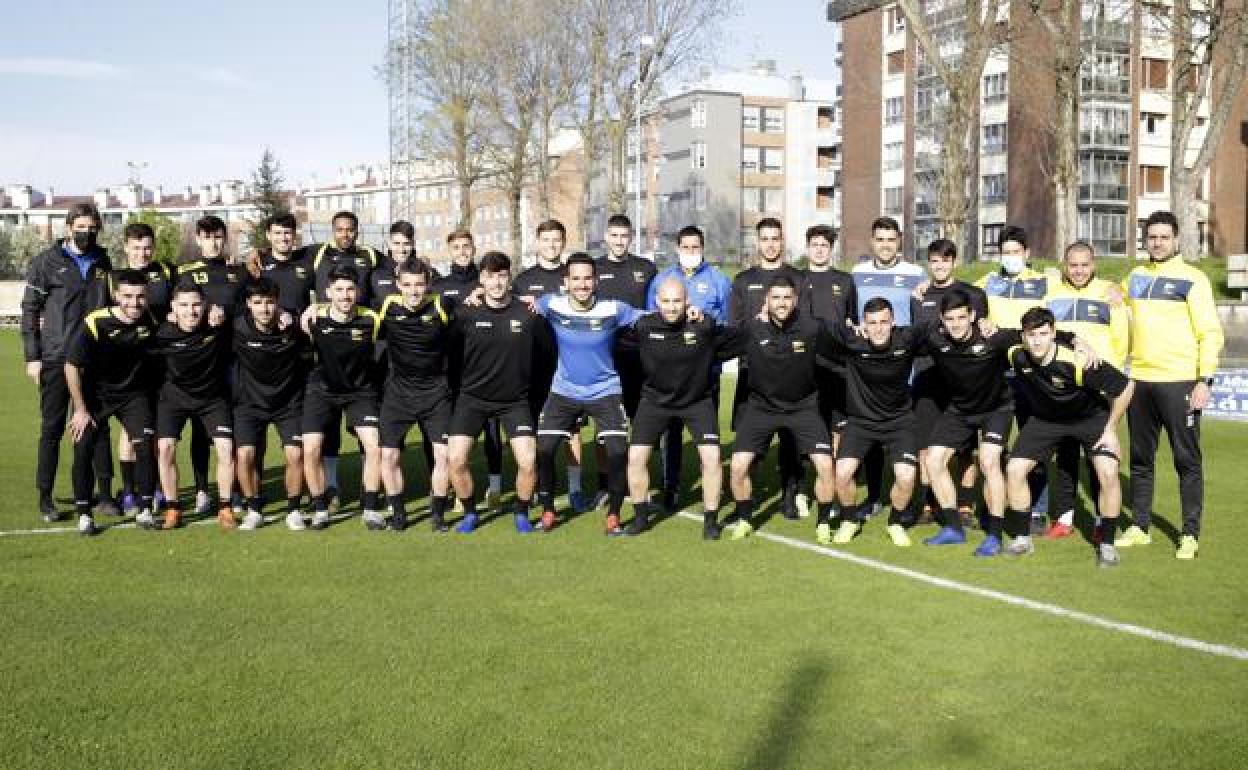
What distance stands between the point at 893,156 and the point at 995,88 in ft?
24.7

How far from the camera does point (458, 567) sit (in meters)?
7.86

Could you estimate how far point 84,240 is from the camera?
945 cm

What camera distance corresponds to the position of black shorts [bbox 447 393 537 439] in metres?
9.08

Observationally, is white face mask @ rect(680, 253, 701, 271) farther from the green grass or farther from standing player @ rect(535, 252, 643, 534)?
the green grass

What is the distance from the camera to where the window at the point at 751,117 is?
8350 centimetres

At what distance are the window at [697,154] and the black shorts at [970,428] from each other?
249 ft

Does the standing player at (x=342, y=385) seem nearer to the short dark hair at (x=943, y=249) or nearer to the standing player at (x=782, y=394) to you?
the standing player at (x=782, y=394)

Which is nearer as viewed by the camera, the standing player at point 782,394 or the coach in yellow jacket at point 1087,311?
the coach in yellow jacket at point 1087,311

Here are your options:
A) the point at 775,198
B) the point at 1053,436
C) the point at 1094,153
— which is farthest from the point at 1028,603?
the point at 775,198

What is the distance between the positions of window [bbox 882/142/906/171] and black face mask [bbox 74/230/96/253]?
2253 inches

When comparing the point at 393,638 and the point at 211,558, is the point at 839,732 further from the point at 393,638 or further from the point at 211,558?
the point at 211,558

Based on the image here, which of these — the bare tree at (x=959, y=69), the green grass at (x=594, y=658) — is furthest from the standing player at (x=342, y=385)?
the bare tree at (x=959, y=69)

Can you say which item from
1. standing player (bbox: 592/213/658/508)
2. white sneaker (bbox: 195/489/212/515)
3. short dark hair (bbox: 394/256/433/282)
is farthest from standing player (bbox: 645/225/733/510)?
white sneaker (bbox: 195/489/212/515)

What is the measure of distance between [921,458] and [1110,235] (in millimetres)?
51488
